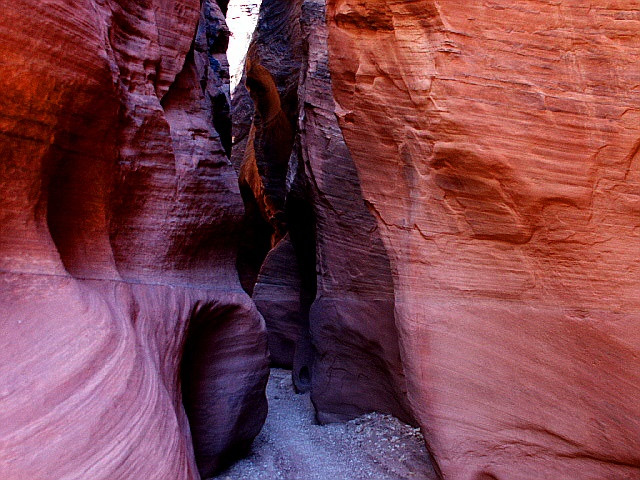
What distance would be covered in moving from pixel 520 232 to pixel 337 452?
313 cm

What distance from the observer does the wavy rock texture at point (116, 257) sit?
2904mm

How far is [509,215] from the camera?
3506mm

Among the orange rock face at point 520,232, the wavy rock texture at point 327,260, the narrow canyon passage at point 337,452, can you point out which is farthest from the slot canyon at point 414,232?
the wavy rock texture at point 327,260

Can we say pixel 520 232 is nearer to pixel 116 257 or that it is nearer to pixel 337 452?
pixel 116 257

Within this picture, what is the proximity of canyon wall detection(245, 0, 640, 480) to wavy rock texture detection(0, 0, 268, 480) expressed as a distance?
1654 mm

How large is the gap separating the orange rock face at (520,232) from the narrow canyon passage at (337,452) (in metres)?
1.51

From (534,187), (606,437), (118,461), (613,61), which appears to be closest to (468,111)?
(534,187)

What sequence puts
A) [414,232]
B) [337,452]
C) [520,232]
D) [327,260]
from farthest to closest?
[327,260], [337,452], [414,232], [520,232]

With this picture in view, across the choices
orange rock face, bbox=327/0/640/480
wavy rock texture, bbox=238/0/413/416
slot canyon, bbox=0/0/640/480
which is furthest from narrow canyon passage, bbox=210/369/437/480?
orange rock face, bbox=327/0/640/480

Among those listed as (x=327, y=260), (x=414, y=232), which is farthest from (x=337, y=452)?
(x=414, y=232)

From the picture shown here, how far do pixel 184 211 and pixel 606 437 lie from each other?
350cm

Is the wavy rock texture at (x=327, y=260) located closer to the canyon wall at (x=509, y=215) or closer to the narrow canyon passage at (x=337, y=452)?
the narrow canyon passage at (x=337, y=452)

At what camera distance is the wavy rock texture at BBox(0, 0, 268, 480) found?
114 inches

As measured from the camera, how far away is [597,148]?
10.7ft
